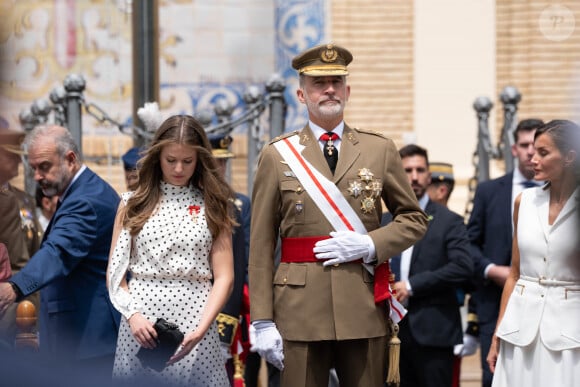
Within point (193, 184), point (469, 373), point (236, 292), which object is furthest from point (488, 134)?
point (193, 184)

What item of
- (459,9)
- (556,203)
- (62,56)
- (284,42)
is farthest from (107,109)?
(556,203)

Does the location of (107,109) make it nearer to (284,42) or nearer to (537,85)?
(284,42)

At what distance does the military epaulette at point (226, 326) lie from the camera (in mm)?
6070

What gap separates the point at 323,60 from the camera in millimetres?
4793

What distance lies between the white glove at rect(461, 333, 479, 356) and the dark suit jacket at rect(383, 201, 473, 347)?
64 centimetres

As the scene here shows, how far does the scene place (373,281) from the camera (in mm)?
4684

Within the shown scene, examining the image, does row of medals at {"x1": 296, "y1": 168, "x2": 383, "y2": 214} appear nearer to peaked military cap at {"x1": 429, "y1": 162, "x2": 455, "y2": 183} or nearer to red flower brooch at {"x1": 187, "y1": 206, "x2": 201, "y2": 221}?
red flower brooch at {"x1": 187, "y1": 206, "x2": 201, "y2": 221}

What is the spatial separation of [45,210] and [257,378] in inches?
93.7

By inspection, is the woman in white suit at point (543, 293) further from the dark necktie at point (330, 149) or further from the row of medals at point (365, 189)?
the dark necktie at point (330, 149)

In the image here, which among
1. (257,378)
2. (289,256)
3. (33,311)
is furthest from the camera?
(257,378)

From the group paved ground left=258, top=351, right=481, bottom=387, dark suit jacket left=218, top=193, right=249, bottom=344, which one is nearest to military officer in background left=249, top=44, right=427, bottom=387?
dark suit jacket left=218, top=193, right=249, bottom=344

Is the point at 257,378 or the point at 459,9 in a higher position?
the point at 459,9

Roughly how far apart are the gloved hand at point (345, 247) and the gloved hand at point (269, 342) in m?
0.32

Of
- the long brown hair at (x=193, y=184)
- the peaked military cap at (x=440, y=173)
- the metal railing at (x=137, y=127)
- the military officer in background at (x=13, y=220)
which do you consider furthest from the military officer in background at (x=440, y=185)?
the long brown hair at (x=193, y=184)
